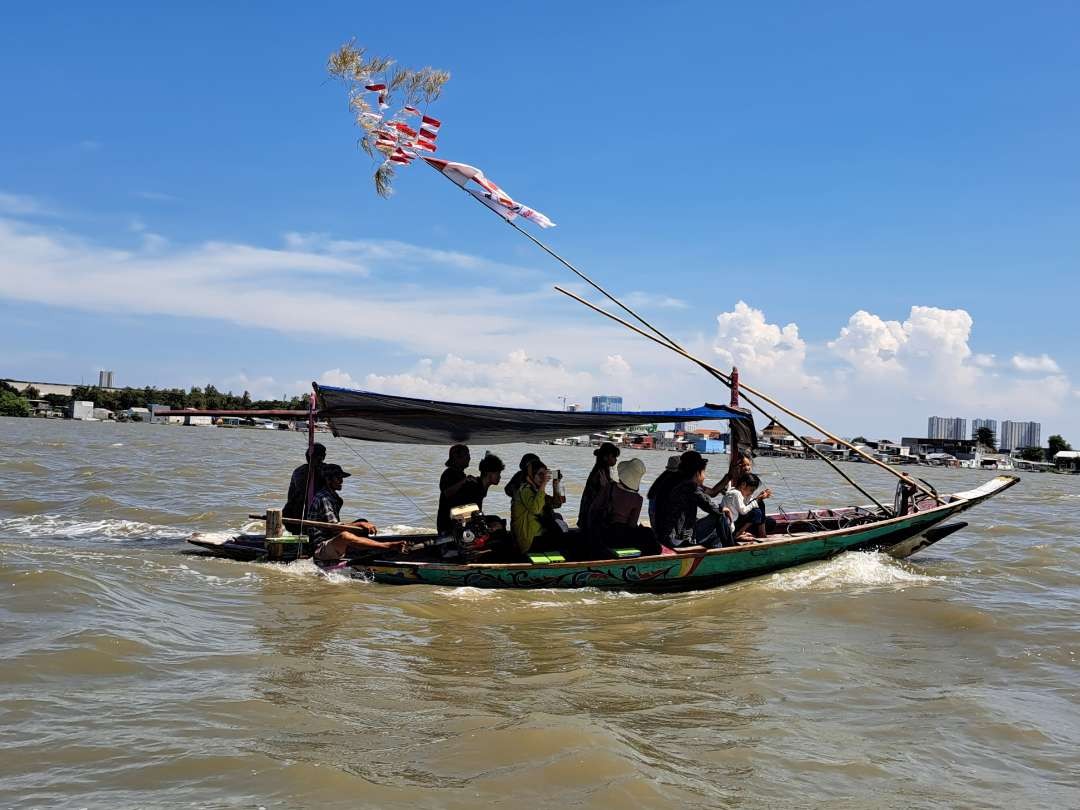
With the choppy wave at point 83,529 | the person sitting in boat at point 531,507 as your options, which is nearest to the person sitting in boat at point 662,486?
the person sitting in boat at point 531,507

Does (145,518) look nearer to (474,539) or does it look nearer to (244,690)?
(474,539)

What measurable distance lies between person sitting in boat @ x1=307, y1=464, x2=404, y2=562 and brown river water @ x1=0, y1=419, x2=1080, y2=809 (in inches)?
15.7

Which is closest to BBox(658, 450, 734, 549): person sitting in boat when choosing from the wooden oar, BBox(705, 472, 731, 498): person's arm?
BBox(705, 472, 731, 498): person's arm

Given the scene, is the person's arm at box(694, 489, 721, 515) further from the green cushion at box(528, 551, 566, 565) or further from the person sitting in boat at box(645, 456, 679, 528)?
the green cushion at box(528, 551, 566, 565)

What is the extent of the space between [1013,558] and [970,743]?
429 inches

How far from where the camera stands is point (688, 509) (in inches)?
413

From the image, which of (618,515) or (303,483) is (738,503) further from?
(303,483)

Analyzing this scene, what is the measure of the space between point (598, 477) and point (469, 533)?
1.64m

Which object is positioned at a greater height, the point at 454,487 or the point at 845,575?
the point at 454,487

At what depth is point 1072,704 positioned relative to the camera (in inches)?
271

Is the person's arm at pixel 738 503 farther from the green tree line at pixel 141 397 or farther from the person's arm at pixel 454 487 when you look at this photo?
the green tree line at pixel 141 397

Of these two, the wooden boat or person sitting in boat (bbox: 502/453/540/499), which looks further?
the wooden boat

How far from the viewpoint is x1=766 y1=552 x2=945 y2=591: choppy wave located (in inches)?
437

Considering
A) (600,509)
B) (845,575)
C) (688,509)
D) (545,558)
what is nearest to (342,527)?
(545,558)
